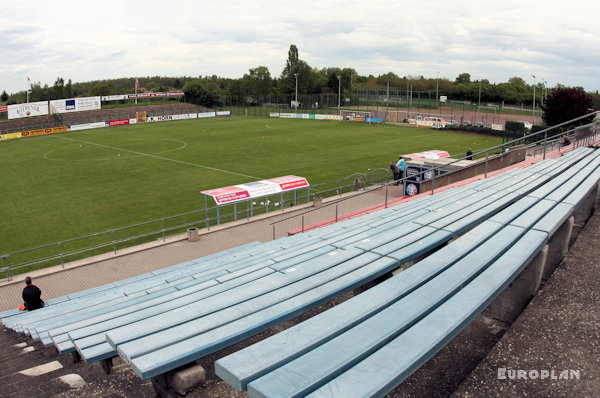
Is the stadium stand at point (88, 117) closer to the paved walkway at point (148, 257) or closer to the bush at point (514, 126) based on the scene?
the paved walkway at point (148, 257)

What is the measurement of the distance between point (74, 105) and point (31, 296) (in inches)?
2853

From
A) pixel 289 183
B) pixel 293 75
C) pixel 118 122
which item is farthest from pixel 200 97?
pixel 289 183

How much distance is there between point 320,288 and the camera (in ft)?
18.9

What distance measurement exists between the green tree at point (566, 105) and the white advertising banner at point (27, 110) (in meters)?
66.7

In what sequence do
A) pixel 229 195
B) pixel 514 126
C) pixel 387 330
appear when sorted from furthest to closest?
pixel 514 126 < pixel 229 195 < pixel 387 330

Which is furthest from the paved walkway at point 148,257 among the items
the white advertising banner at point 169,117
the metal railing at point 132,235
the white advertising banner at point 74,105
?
the white advertising banner at point 74,105

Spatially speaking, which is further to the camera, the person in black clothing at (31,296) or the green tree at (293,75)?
the green tree at (293,75)

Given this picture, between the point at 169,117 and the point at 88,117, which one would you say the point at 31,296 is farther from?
the point at 88,117

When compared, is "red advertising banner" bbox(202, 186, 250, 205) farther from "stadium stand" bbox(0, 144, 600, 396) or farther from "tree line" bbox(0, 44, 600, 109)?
"tree line" bbox(0, 44, 600, 109)

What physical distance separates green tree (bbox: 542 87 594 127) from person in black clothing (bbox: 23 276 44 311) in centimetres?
4259

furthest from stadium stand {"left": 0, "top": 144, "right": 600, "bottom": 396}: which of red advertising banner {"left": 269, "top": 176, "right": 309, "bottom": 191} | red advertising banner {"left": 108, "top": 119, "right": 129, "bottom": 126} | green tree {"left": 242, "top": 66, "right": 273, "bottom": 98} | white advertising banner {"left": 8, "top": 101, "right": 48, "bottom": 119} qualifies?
green tree {"left": 242, "top": 66, "right": 273, "bottom": 98}

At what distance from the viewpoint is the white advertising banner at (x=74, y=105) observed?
71562 mm

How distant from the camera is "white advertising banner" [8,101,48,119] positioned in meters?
64.8

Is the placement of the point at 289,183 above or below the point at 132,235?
above
